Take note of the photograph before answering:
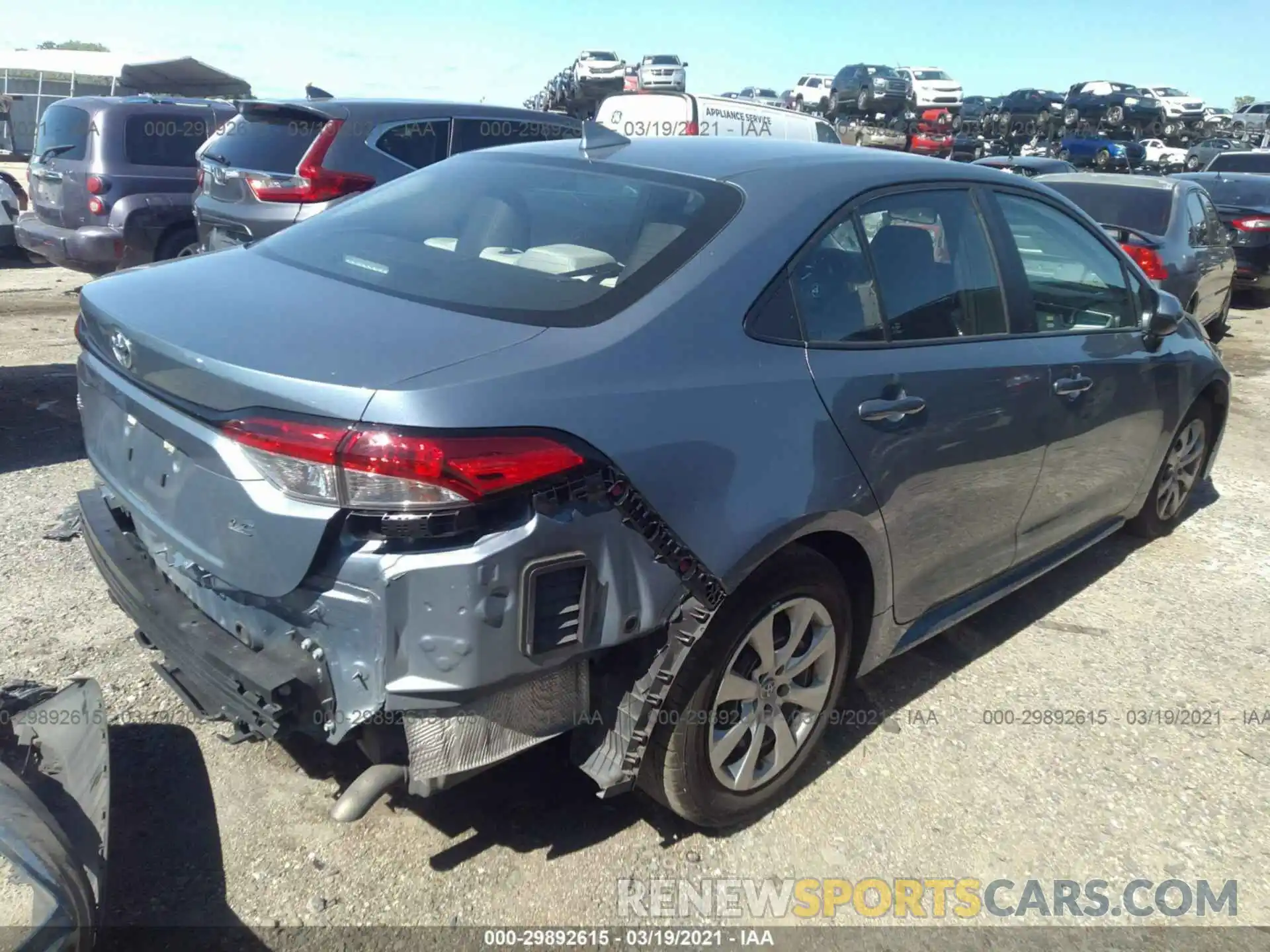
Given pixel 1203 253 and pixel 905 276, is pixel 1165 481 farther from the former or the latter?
pixel 1203 253

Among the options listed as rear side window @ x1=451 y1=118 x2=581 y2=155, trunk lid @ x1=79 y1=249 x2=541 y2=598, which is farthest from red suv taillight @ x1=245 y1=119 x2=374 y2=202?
trunk lid @ x1=79 y1=249 x2=541 y2=598

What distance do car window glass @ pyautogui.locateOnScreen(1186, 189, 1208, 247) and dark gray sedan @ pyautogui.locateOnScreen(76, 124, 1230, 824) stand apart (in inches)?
261

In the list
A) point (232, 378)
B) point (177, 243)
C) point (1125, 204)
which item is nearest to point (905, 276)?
point (232, 378)

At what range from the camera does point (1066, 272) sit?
13.0 feet

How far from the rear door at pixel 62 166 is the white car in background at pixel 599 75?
23.9 meters

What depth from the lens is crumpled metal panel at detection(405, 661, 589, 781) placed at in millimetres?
2129

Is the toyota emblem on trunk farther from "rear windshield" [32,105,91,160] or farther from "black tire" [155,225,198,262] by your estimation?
"rear windshield" [32,105,91,160]

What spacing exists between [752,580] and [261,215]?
5.47 meters

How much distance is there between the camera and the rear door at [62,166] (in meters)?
8.59

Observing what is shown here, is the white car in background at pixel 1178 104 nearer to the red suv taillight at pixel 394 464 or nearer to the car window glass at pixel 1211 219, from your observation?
the car window glass at pixel 1211 219

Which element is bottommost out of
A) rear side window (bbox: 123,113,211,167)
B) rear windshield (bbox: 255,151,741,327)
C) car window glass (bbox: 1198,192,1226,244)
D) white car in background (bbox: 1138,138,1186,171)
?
rear windshield (bbox: 255,151,741,327)

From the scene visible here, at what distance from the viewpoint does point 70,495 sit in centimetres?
477

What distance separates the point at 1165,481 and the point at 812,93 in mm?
33816

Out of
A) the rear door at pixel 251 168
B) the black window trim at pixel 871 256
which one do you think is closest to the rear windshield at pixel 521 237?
the black window trim at pixel 871 256
